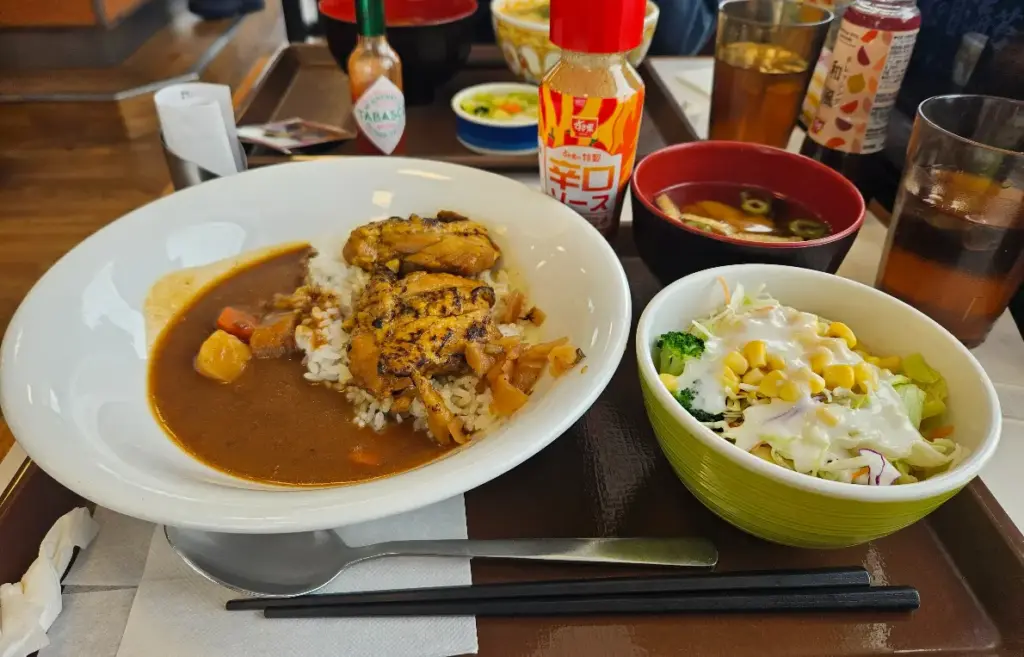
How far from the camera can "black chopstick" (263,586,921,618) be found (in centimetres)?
99

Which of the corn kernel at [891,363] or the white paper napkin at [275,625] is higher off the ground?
the corn kernel at [891,363]

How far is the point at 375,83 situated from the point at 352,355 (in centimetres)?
99

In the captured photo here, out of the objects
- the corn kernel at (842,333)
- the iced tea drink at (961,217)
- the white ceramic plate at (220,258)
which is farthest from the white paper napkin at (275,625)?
the iced tea drink at (961,217)

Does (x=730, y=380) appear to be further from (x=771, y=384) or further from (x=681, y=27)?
(x=681, y=27)

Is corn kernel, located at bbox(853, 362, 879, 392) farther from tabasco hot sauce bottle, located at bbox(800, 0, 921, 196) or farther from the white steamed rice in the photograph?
tabasco hot sauce bottle, located at bbox(800, 0, 921, 196)

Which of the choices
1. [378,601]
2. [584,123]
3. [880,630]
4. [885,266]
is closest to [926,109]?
[885,266]

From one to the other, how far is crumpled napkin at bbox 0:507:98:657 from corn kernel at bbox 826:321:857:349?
1.25 m

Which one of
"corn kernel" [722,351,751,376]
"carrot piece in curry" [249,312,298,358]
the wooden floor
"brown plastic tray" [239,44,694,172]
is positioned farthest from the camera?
the wooden floor

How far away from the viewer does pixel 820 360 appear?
3.67ft

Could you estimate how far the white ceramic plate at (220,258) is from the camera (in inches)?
37.5

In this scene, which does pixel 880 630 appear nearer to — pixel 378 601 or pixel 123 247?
pixel 378 601

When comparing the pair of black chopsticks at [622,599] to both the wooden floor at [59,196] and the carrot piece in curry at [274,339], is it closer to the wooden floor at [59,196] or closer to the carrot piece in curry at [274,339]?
the carrot piece in curry at [274,339]

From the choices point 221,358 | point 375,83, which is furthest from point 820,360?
point 375,83

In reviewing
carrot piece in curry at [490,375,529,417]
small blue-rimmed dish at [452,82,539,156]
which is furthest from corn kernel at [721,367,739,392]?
small blue-rimmed dish at [452,82,539,156]
